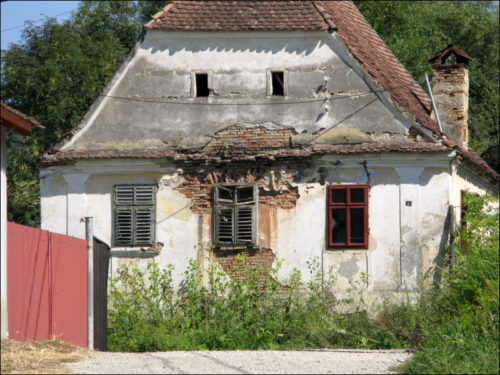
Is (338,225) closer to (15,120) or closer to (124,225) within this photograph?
(124,225)

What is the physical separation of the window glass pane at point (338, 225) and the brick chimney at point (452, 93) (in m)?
3.81

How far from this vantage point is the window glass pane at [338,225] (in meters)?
20.4

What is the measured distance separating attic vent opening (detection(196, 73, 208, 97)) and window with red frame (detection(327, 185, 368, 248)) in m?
3.13

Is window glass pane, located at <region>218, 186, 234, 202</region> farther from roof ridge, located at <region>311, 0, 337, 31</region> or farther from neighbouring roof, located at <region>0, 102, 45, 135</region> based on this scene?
neighbouring roof, located at <region>0, 102, 45, 135</region>

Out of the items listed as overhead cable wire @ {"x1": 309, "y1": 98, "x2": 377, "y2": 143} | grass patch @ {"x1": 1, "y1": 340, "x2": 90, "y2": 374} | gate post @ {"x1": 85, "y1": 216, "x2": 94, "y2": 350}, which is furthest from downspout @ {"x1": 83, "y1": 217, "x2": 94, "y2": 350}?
overhead cable wire @ {"x1": 309, "y1": 98, "x2": 377, "y2": 143}

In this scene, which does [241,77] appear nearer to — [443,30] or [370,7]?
[370,7]

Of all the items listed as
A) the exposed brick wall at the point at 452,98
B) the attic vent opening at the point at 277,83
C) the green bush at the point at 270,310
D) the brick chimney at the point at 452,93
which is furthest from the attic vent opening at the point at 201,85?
the exposed brick wall at the point at 452,98

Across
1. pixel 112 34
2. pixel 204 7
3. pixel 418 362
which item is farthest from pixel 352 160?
pixel 112 34

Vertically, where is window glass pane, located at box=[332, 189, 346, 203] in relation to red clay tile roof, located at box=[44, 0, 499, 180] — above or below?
below

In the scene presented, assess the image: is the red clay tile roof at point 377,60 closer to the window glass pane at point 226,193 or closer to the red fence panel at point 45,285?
the window glass pane at point 226,193

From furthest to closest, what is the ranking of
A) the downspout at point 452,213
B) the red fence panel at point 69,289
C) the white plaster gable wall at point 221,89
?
the white plaster gable wall at point 221,89, the downspout at point 452,213, the red fence panel at point 69,289

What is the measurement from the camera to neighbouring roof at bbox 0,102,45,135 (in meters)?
13.3

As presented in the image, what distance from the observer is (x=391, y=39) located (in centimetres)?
3250

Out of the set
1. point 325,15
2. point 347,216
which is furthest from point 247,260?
point 325,15
